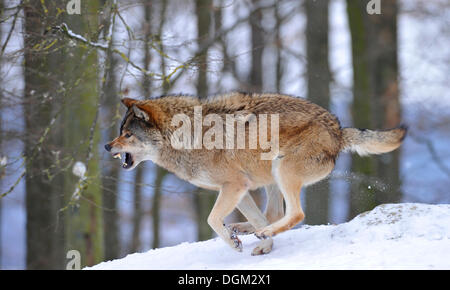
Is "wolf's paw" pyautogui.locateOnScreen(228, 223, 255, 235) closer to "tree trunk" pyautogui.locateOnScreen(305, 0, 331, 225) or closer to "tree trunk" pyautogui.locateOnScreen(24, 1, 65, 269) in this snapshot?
"tree trunk" pyautogui.locateOnScreen(24, 1, 65, 269)

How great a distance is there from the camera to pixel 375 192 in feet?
33.2

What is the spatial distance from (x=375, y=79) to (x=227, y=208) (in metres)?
10.9

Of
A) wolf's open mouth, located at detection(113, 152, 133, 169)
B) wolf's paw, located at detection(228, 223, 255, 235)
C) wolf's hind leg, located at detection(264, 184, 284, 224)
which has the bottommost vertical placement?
wolf's paw, located at detection(228, 223, 255, 235)

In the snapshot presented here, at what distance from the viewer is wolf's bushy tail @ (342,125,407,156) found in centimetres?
642

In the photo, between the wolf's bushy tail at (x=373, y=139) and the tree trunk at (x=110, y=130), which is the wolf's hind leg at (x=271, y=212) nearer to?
the wolf's bushy tail at (x=373, y=139)

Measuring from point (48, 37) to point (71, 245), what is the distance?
4307 mm

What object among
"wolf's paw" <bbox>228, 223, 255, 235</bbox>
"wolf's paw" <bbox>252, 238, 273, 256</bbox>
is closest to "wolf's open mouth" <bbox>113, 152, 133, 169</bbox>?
"wolf's paw" <bbox>228, 223, 255, 235</bbox>

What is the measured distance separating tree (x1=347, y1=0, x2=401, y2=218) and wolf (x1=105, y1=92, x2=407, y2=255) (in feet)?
17.5

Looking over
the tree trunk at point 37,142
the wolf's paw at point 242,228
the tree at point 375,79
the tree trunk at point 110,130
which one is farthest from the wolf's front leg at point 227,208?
the tree at point 375,79

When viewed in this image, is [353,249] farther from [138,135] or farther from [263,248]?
[138,135]

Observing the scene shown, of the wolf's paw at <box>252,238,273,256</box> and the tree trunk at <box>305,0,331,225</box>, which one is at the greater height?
the tree trunk at <box>305,0,331,225</box>

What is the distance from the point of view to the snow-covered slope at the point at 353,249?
4.87 m

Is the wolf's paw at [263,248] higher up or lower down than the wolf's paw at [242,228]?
lower down
